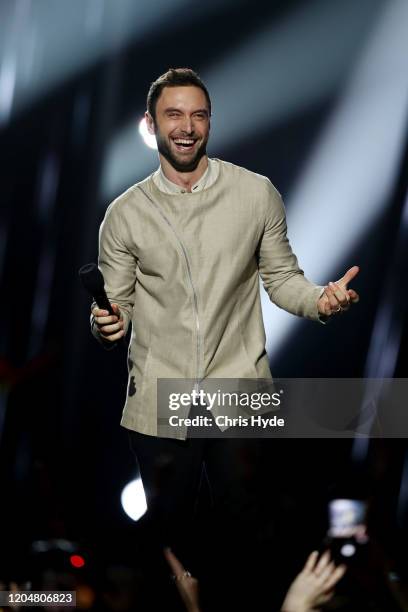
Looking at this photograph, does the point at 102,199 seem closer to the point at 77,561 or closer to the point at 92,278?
the point at 77,561

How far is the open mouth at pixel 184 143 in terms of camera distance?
2010 millimetres

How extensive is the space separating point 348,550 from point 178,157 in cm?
106

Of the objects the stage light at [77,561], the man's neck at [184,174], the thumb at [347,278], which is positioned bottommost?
the stage light at [77,561]

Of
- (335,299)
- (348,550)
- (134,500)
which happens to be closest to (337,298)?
(335,299)

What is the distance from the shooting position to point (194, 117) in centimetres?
201

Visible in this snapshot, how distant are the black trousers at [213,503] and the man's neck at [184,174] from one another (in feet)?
1.95

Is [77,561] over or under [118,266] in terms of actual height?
under

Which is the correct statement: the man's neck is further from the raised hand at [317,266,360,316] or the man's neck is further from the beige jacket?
the raised hand at [317,266,360,316]

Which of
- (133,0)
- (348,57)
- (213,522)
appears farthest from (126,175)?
(213,522)

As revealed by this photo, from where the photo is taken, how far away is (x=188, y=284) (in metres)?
2.00

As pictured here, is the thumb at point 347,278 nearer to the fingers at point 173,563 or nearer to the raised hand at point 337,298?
the raised hand at point 337,298

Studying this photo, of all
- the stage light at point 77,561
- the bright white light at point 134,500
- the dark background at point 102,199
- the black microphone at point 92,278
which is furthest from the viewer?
the dark background at point 102,199

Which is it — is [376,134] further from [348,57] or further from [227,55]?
[227,55]

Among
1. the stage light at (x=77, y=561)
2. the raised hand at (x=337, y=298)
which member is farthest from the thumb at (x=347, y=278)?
the stage light at (x=77, y=561)
